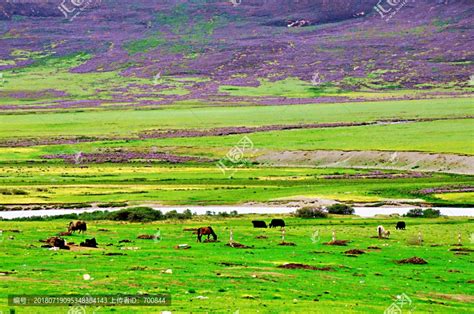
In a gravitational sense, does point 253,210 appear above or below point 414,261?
above

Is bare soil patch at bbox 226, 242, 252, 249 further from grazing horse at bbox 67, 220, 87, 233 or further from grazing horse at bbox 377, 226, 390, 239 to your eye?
grazing horse at bbox 377, 226, 390, 239

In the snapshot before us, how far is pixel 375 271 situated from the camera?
3109 cm

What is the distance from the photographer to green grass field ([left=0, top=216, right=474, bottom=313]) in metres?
24.0

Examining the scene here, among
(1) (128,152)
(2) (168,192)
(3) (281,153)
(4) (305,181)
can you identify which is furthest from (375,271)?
(1) (128,152)

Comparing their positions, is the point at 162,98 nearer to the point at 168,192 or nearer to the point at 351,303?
the point at 168,192

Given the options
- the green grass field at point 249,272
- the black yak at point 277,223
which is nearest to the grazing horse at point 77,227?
the green grass field at point 249,272

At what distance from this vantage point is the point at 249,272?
29.2 meters

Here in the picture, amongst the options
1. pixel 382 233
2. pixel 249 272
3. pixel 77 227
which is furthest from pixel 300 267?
pixel 77 227

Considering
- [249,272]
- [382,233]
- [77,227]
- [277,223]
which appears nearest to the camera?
[249,272]

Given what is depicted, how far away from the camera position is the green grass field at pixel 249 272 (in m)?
24.0

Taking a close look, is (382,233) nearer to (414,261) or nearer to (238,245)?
(238,245)

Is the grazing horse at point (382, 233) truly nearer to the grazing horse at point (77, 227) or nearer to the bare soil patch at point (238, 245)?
the bare soil patch at point (238, 245)

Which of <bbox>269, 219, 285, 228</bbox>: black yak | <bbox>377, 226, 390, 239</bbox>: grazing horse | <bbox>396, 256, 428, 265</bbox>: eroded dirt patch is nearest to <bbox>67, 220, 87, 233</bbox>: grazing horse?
<bbox>269, 219, 285, 228</bbox>: black yak

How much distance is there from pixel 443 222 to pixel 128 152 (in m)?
54.1
